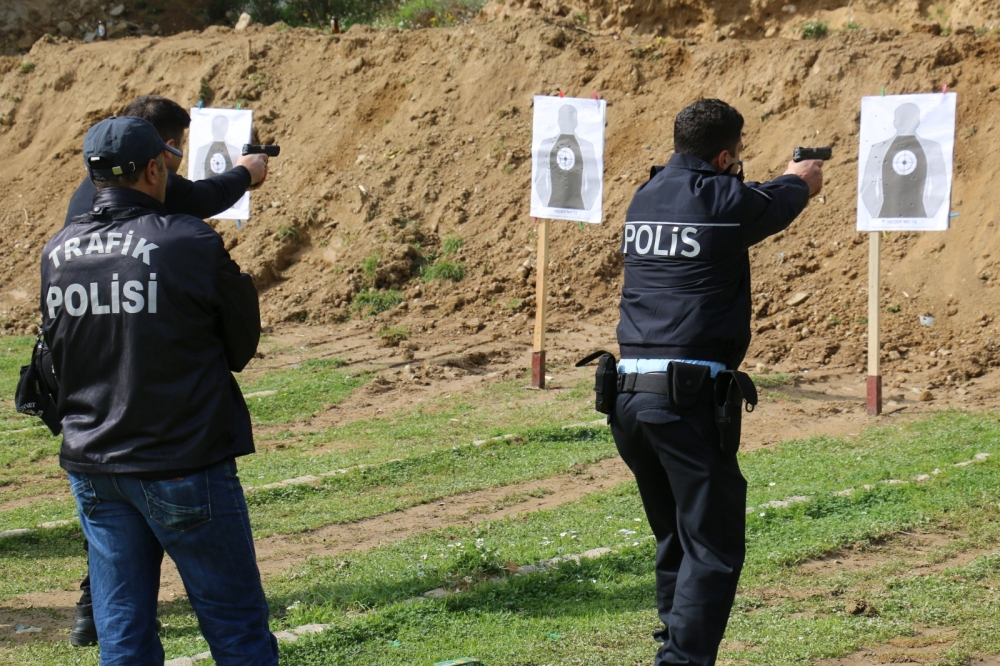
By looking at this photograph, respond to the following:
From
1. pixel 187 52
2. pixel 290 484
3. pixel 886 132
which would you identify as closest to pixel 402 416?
pixel 290 484

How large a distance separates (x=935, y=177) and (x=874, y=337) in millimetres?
1533

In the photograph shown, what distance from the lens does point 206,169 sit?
1343cm

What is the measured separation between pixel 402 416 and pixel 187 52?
13059mm

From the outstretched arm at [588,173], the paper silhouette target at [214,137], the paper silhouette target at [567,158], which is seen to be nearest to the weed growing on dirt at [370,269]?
the paper silhouette target at [214,137]

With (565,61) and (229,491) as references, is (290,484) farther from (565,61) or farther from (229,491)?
(565,61)

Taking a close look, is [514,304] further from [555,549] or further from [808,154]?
[808,154]

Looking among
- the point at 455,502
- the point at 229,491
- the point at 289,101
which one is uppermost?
the point at 289,101

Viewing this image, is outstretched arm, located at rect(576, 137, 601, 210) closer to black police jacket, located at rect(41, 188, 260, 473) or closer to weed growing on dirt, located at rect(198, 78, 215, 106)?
black police jacket, located at rect(41, 188, 260, 473)

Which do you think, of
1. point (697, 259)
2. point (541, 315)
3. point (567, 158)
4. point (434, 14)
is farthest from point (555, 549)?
point (434, 14)

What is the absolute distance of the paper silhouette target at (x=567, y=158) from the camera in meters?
10.8

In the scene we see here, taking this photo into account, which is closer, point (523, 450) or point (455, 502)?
point (455, 502)

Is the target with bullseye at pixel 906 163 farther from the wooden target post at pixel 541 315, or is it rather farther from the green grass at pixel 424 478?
the green grass at pixel 424 478

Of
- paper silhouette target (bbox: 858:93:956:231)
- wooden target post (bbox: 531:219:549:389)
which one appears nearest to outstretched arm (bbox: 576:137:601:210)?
wooden target post (bbox: 531:219:549:389)

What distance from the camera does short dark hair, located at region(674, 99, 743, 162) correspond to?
3.94 m
